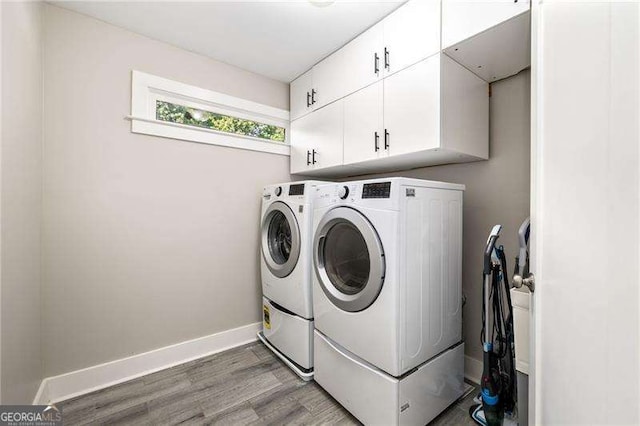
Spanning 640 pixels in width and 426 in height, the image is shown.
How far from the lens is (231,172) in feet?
A: 7.72

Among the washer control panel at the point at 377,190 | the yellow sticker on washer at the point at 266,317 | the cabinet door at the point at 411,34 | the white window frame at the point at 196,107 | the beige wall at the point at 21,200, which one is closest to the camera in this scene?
the beige wall at the point at 21,200

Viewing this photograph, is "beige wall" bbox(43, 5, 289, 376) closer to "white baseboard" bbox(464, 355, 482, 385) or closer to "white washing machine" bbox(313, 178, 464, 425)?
"white washing machine" bbox(313, 178, 464, 425)

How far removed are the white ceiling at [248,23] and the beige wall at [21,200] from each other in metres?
0.51

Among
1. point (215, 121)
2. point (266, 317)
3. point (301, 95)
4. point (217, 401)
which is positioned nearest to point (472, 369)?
point (266, 317)

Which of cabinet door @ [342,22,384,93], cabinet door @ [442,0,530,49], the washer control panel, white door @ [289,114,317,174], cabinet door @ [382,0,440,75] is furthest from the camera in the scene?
white door @ [289,114,317,174]

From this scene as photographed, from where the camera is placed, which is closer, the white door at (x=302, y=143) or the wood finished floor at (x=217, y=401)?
the wood finished floor at (x=217, y=401)

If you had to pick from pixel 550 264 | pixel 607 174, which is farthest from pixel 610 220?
pixel 550 264

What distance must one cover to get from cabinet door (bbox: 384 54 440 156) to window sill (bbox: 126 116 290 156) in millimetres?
1230

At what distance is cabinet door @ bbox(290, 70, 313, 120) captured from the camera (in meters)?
2.43

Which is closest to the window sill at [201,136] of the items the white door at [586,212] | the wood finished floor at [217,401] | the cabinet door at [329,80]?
the cabinet door at [329,80]

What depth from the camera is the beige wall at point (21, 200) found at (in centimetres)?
106

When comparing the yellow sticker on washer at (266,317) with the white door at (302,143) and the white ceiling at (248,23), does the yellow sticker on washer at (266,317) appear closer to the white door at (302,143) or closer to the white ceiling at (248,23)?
the white door at (302,143)

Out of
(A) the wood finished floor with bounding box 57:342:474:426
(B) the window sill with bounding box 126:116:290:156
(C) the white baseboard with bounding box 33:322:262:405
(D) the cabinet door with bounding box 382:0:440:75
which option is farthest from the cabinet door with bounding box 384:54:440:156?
(C) the white baseboard with bounding box 33:322:262:405

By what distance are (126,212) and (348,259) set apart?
1.61 metres
